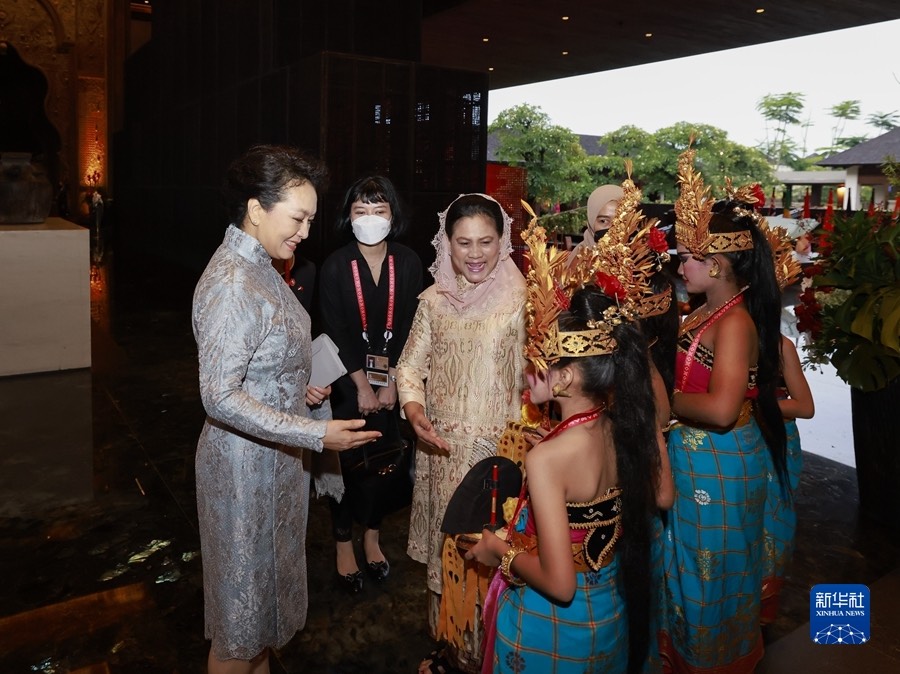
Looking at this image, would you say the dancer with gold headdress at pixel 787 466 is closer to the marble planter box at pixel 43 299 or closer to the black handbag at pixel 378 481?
the black handbag at pixel 378 481

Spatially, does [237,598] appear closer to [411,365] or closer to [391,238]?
[411,365]

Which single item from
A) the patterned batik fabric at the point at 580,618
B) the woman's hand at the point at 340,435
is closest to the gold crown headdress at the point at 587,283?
the patterned batik fabric at the point at 580,618

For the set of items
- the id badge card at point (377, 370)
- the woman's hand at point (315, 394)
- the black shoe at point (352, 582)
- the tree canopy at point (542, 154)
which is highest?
the tree canopy at point (542, 154)

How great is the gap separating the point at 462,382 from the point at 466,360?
2.9 inches

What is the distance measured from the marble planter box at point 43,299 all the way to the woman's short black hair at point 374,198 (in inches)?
168

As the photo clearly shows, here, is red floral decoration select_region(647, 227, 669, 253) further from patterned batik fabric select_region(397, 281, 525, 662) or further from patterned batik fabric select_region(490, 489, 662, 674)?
patterned batik fabric select_region(490, 489, 662, 674)

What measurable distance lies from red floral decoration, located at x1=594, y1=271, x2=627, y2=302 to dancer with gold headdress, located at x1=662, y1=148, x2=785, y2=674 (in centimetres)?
79

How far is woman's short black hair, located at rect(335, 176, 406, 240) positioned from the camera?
9.37ft

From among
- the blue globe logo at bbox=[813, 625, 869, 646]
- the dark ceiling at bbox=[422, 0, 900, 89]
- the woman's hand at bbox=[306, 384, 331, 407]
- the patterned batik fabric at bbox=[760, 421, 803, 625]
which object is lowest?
the blue globe logo at bbox=[813, 625, 869, 646]

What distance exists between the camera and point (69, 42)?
18.1m

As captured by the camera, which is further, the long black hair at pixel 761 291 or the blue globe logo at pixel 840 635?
the blue globe logo at pixel 840 635

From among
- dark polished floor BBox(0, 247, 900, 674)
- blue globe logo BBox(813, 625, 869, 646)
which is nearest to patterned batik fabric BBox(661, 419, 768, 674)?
dark polished floor BBox(0, 247, 900, 674)

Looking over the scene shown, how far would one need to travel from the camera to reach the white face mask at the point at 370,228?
2.85 meters

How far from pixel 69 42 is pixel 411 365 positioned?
19.8m
